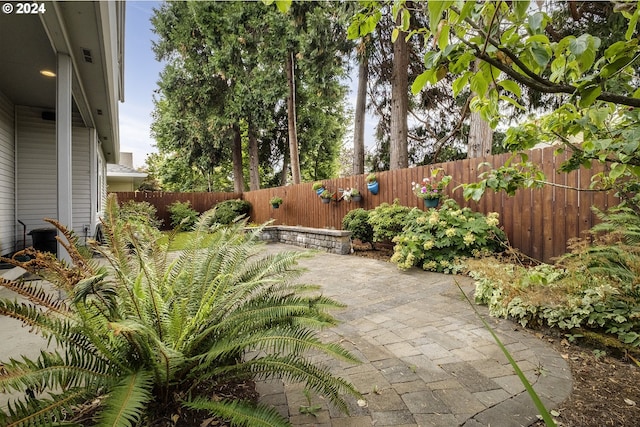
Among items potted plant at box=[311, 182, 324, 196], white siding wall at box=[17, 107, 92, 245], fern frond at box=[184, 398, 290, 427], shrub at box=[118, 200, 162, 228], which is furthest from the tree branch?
white siding wall at box=[17, 107, 92, 245]

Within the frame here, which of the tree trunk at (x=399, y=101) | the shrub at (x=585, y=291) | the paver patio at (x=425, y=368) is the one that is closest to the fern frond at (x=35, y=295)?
the paver patio at (x=425, y=368)

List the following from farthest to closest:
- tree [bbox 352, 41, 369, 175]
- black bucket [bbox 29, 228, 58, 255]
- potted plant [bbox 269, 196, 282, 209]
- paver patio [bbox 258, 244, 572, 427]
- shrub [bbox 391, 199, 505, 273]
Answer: potted plant [bbox 269, 196, 282, 209] → tree [bbox 352, 41, 369, 175] → black bucket [bbox 29, 228, 58, 255] → shrub [bbox 391, 199, 505, 273] → paver patio [bbox 258, 244, 572, 427]

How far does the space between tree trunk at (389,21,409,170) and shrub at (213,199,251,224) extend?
599 cm

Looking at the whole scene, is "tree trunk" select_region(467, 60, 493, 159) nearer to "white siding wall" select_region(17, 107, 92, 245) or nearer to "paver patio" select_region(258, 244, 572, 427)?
"paver patio" select_region(258, 244, 572, 427)

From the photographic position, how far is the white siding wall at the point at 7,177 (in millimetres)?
4781

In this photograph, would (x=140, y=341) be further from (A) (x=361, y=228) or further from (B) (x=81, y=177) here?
(B) (x=81, y=177)

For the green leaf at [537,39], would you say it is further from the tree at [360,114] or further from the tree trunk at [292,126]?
the tree trunk at [292,126]

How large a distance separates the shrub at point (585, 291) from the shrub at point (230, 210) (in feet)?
31.5

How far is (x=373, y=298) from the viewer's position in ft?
10.5

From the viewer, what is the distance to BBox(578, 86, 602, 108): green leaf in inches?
33.8

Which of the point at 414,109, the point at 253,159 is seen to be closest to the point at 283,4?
the point at 414,109

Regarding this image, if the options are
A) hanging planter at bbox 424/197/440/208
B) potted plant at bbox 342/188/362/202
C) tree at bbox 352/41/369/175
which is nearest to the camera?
hanging planter at bbox 424/197/440/208

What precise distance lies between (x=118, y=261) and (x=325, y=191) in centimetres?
610

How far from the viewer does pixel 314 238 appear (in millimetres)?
6930
